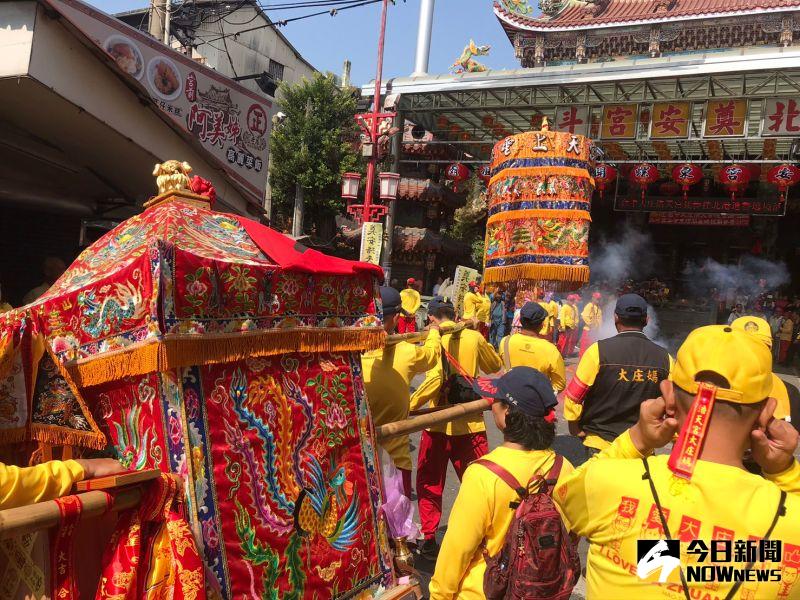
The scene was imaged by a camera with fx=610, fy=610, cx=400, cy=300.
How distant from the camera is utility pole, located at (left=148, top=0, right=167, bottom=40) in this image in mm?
10195

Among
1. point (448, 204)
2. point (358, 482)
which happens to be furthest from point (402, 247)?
point (358, 482)

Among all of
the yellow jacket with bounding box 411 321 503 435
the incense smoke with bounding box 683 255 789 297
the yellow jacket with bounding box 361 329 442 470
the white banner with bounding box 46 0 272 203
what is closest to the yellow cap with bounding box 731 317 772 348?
the yellow jacket with bounding box 411 321 503 435

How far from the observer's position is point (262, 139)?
10102 millimetres

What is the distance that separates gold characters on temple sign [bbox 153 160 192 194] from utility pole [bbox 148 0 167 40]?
903cm

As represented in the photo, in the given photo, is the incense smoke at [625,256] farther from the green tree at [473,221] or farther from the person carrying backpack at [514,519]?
the person carrying backpack at [514,519]

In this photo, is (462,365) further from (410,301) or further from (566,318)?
(566,318)

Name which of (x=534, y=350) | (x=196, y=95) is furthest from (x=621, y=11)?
(x=534, y=350)

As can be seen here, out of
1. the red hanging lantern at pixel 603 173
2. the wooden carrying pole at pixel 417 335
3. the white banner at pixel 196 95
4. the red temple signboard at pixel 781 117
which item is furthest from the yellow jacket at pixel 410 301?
the red temple signboard at pixel 781 117

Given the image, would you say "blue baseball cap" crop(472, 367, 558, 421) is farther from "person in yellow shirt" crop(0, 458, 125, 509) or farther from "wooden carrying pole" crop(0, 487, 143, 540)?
"person in yellow shirt" crop(0, 458, 125, 509)

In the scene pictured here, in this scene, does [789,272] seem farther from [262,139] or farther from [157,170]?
[157,170]

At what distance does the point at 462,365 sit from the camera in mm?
4445

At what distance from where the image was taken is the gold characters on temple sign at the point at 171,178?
2.48 meters

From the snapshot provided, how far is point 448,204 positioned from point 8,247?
15893 millimetres

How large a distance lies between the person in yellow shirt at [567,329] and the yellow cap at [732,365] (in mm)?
13793
